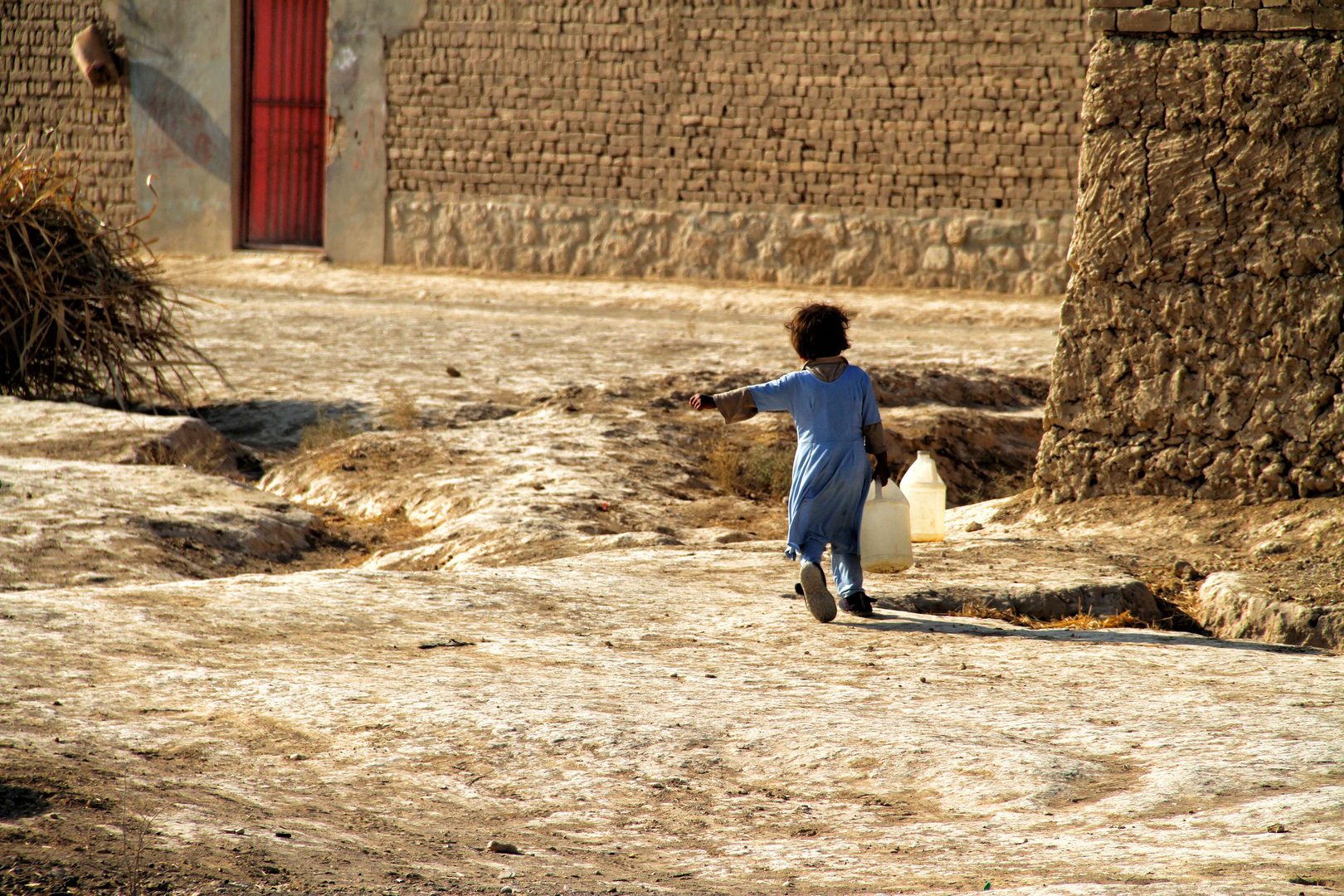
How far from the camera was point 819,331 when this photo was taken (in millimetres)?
3701

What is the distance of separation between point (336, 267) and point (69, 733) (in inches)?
461

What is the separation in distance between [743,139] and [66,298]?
286 inches

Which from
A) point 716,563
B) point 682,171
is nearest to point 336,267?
point 682,171

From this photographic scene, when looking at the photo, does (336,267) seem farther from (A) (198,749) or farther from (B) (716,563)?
(A) (198,749)

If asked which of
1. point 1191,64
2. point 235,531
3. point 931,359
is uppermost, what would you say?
point 1191,64

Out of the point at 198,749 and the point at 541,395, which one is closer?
the point at 198,749

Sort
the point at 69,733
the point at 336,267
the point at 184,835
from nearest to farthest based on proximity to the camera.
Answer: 1. the point at 184,835
2. the point at 69,733
3. the point at 336,267

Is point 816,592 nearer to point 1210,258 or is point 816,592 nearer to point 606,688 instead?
point 606,688

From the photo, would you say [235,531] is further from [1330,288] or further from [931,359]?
[931,359]

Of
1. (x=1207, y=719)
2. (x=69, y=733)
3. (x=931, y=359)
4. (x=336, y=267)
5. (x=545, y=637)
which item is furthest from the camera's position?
(x=336, y=267)

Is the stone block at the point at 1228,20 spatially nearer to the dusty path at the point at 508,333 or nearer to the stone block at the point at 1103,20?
the stone block at the point at 1103,20

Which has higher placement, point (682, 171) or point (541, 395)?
point (682, 171)

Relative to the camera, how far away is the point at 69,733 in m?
2.57

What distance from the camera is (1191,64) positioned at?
445 centimetres
